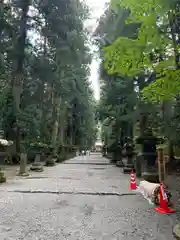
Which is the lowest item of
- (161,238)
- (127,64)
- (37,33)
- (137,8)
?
(161,238)

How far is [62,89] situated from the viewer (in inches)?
888

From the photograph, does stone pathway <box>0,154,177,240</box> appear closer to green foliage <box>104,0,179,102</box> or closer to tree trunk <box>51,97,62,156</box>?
green foliage <box>104,0,179,102</box>

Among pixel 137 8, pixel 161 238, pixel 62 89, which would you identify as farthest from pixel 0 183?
pixel 62 89

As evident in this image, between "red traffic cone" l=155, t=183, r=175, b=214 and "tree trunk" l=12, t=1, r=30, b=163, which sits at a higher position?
"tree trunk" l=12, t=1, r=30, b=163

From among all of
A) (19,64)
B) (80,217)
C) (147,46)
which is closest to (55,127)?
(19,64)

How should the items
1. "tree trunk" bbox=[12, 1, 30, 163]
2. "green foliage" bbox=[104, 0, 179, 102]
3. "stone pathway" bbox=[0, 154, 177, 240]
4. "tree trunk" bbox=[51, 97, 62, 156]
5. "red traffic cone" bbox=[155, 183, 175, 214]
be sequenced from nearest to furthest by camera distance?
"green foliage" bbox=[104, 0, 179, 102], "stone pathway" bbox=[0, 154, 177, 240], "red traffic cone" bbox=[155, 183, 175, 214], "tree trunk" bbox=[12, 1, 30, 163], "tree trunk" bbox=[51, 97, 62, 156]

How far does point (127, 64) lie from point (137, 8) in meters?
0.90

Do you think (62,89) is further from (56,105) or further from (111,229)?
(111,229)

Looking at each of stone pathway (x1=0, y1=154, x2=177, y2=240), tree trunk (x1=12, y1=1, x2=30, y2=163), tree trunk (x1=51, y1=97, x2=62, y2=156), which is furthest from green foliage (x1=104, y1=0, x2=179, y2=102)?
tree trunk (x1=51, y1=97, x2=62, y2=156)

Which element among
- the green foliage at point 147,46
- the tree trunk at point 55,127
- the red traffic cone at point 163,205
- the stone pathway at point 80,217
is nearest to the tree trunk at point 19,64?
the tree trunk at point 55,127

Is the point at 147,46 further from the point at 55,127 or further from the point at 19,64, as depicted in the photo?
the point at 55,127

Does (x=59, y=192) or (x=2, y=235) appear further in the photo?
(x=59, y=192)

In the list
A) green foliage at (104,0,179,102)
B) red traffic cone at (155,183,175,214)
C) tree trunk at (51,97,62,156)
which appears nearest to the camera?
green foliage at (104,0,179,102)

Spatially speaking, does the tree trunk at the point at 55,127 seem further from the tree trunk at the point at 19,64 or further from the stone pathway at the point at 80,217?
the stone pathway at the point at 80,217
